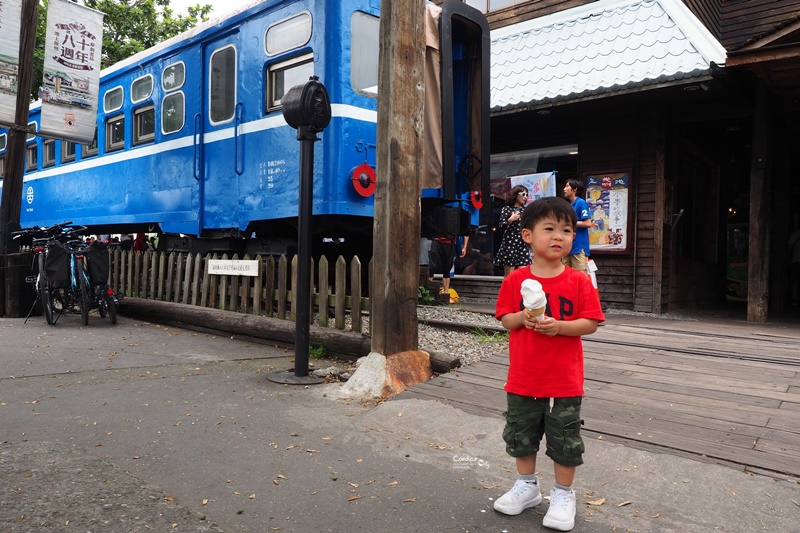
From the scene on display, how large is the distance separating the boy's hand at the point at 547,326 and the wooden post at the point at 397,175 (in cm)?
221

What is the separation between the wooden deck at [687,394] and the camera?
332 centimetres

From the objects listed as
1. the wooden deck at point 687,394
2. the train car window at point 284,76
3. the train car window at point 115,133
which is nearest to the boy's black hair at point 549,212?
the wooden deck at point 687,394

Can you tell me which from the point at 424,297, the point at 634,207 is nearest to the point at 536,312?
the point at 424,297

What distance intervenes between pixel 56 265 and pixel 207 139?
2465 mm

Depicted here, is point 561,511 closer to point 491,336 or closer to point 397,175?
point 397,175

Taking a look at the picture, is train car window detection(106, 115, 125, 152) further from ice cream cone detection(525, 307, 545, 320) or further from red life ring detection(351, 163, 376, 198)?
ice cream cone detection(525, 307, 545, 320)

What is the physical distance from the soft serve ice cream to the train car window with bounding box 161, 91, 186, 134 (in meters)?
6.71

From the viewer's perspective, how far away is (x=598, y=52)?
934cm

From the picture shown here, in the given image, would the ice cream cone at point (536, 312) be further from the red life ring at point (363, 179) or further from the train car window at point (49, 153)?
the train car window at point (49, 153)

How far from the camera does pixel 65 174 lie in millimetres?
10969

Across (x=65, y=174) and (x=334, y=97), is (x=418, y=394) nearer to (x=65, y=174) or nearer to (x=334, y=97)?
(x=334, y=97)

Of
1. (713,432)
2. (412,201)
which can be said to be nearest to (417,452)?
(713,432)

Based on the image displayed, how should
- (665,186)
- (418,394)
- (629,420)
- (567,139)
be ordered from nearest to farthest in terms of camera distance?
(629,420)
(418,394)
(665,186)
(567,139)

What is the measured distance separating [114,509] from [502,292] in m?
1.89
